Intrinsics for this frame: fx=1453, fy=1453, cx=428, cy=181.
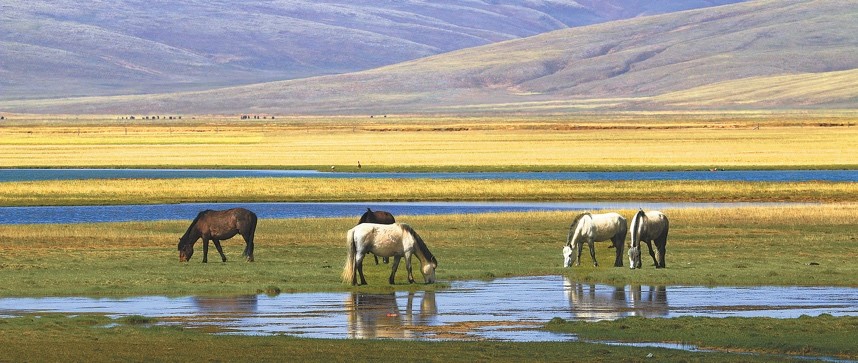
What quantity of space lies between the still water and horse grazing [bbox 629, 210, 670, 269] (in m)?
32.4

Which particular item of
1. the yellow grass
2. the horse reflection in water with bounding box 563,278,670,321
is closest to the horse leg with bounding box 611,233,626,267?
the horse reflection in water with bounding box 563,278,670,321

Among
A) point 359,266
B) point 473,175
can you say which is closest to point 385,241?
point 359,266

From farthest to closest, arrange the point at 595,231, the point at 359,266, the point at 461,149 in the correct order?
the point at 461,149 → the point at 595,231 → the point at 359,266

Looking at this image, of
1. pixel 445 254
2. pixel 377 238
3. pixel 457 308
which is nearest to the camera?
pixel 457 308

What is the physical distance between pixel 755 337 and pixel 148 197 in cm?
3476

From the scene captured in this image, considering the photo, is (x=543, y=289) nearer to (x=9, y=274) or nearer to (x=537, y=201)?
(x=9, y=274)

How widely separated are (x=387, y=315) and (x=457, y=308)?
1254 millimetres

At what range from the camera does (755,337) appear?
17266mm

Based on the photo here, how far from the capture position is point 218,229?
1072 inches

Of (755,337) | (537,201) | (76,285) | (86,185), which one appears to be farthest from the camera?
(86,185)

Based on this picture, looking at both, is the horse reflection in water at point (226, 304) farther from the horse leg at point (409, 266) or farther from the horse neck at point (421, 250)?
the horse neck at point (421, 250)

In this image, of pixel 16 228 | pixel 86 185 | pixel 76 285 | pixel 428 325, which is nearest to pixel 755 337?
pixel 428 325

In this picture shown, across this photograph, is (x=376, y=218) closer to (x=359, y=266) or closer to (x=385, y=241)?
(x=359, y=266)

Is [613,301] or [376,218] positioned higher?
[376,218]
